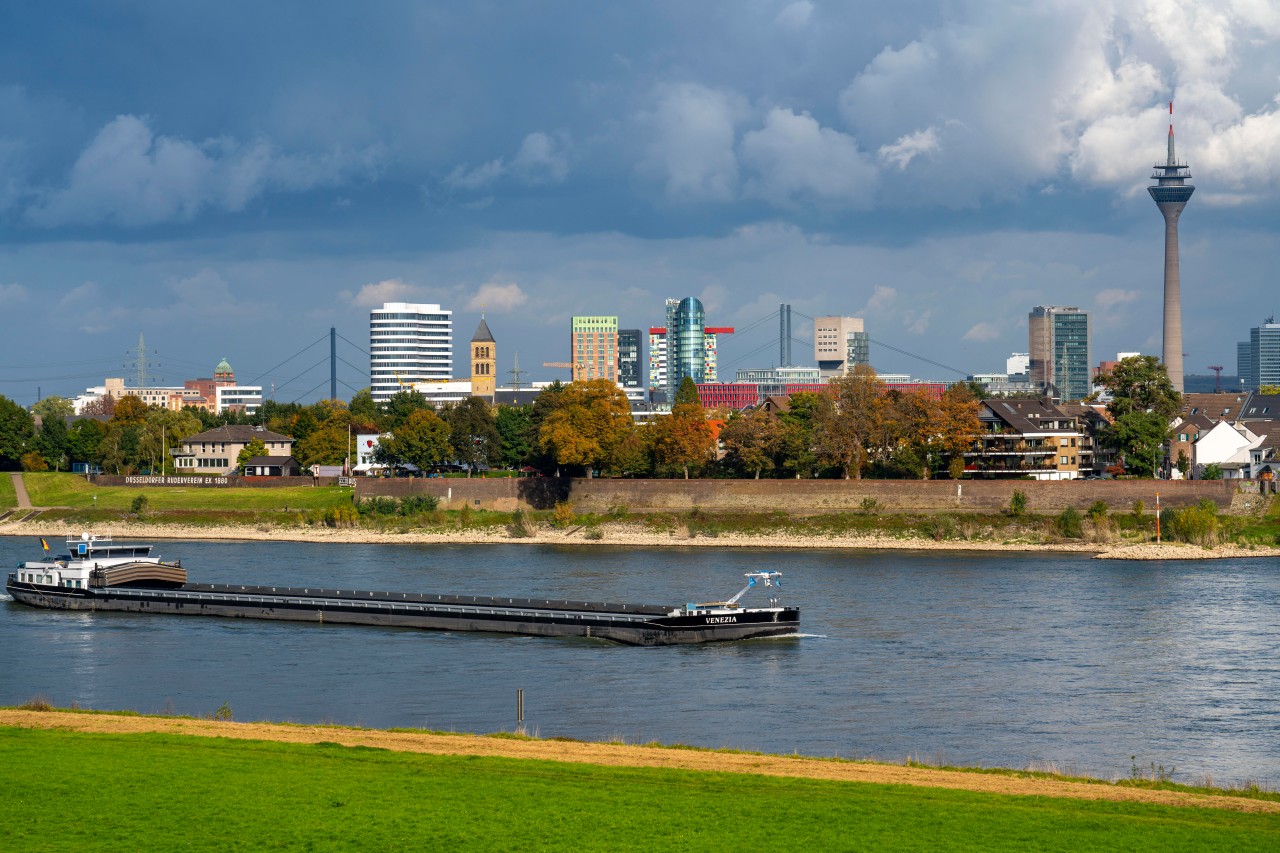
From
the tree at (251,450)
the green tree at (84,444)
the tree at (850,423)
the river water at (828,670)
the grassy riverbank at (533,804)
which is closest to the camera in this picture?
the grassy riverbank at (533,804)

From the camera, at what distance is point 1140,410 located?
108562 millimetres

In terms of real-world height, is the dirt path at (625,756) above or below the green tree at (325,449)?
below

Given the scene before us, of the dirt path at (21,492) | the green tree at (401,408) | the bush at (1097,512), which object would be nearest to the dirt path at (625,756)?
the bush at (1097,512)

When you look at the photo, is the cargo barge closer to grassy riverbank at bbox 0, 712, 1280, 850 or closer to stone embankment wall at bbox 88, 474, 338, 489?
grassy riverbank at bbox 0, 712, 1280, 850

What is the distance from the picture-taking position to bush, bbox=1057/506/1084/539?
88125 millimetres

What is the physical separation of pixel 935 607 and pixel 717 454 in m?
57.5

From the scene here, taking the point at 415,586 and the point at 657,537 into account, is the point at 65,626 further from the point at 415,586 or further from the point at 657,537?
the point at 657,537

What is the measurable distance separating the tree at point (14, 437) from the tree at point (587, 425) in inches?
2432

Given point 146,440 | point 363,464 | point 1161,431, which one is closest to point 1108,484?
point 1161,431

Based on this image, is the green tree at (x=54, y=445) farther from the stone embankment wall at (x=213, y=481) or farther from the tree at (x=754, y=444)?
the tree at (x=754, y=444)

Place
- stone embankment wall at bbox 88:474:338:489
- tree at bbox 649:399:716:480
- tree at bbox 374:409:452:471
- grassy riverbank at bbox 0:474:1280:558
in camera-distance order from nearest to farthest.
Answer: grassy riverbank at bbox 0:474:1280:558, tree at bbox 649:399:716:480, stone embankment wall at bbox 88:474:338:489, tree at bbox 374:409:452:471

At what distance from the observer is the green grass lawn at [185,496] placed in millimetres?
112375

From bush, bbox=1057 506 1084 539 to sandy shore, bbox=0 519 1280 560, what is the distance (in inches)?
55.5

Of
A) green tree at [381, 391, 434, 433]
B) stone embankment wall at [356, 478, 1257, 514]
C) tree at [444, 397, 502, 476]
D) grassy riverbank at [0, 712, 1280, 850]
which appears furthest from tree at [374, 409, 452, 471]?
grassy riverbank at [0, 712, 1280, 850]
